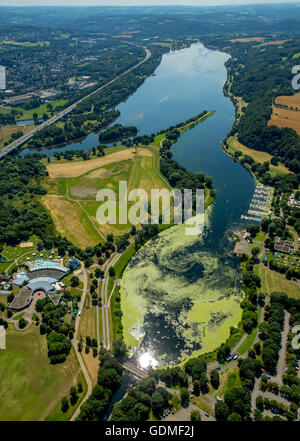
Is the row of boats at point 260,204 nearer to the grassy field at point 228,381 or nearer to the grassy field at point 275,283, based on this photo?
the grassy field at point 275,283

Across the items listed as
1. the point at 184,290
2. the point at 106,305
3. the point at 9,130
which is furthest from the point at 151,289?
the point at 9,130

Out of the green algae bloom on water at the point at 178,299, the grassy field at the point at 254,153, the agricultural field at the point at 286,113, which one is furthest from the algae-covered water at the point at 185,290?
the agricultural field at the point at 286,113

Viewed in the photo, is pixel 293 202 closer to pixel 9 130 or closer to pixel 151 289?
pixel 151 289

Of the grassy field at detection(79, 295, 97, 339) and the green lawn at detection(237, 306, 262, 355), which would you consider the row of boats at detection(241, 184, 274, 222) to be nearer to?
the green lawn at detection(237, 306, 262, 355)

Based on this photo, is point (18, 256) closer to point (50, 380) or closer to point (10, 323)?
point (10, 323)

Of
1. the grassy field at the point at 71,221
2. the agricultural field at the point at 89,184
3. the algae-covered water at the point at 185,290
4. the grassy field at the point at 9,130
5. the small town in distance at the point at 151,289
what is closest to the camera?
the small town in distance at the point at 151,289

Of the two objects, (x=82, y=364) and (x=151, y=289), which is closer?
(x=82, y=364)
